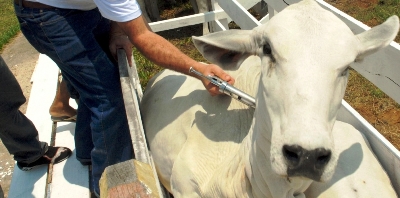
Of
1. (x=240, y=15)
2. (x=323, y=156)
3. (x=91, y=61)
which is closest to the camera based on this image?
(x=323, y=156)

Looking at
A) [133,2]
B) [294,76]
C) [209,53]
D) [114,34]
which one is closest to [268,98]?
[294,76]

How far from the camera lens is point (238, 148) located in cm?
250

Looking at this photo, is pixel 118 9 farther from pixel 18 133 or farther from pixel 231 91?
pixel 18 133

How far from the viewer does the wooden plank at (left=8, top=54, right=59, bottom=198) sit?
143 inches

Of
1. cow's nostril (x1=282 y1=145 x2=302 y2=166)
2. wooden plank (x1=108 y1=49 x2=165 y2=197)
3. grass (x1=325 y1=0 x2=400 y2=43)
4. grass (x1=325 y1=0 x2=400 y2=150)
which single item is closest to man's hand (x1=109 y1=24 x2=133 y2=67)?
wooden plank (x1=108 y1=49 x2=165 y2=197)

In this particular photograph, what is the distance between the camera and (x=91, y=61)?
283 cm

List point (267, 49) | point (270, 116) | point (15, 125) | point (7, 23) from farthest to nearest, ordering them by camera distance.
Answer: point (7, 23), point (15, 125), point (267, 49), point (270, 116)

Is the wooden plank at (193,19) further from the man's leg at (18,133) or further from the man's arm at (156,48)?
the man's arm at (156,48)

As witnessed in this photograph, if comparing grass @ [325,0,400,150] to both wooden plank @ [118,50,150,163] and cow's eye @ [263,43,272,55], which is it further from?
wooden plank @ [118,50,150,163]

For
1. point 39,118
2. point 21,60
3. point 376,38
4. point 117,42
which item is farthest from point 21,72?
point 376,38

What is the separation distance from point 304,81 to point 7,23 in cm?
916

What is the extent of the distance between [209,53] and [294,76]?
2.34 ft

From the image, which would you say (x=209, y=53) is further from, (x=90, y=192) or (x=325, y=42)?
(x=90, y=192)

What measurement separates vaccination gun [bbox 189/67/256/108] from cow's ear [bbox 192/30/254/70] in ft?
0.32
